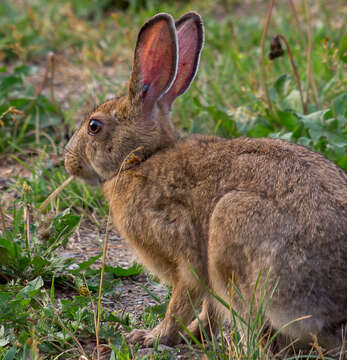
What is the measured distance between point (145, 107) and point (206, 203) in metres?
0.93

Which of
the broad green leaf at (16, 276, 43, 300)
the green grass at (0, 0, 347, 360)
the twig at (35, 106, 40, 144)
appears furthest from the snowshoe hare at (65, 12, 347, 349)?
the twig at (35, 106, 40, 144)

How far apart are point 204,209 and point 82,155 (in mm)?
1219

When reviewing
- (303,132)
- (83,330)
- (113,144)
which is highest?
(113,144)

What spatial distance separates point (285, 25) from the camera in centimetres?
786

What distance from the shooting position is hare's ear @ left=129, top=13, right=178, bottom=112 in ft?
14.5

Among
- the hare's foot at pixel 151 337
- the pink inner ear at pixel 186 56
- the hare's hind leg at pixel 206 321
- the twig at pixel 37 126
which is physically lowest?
the hare's hind leg at pixel 206 321

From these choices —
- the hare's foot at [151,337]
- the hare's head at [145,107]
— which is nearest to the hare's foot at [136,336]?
the hare's foot at [151,337]

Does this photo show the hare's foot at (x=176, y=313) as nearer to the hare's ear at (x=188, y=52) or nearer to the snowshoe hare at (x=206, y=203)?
the snowshoe hare at (x=206, y=203)

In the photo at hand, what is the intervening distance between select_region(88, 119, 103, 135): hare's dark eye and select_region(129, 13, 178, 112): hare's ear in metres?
0.27

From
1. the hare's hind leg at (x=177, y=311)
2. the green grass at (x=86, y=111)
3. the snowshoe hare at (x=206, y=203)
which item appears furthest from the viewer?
the hare's hind leg at (x=177, y=311)

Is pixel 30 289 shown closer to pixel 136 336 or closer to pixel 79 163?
pixel 136 336

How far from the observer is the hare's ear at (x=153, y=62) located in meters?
4.41

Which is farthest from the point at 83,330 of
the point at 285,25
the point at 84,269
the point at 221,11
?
the point at 221,11

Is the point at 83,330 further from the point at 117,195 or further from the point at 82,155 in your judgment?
the point at 82,155
